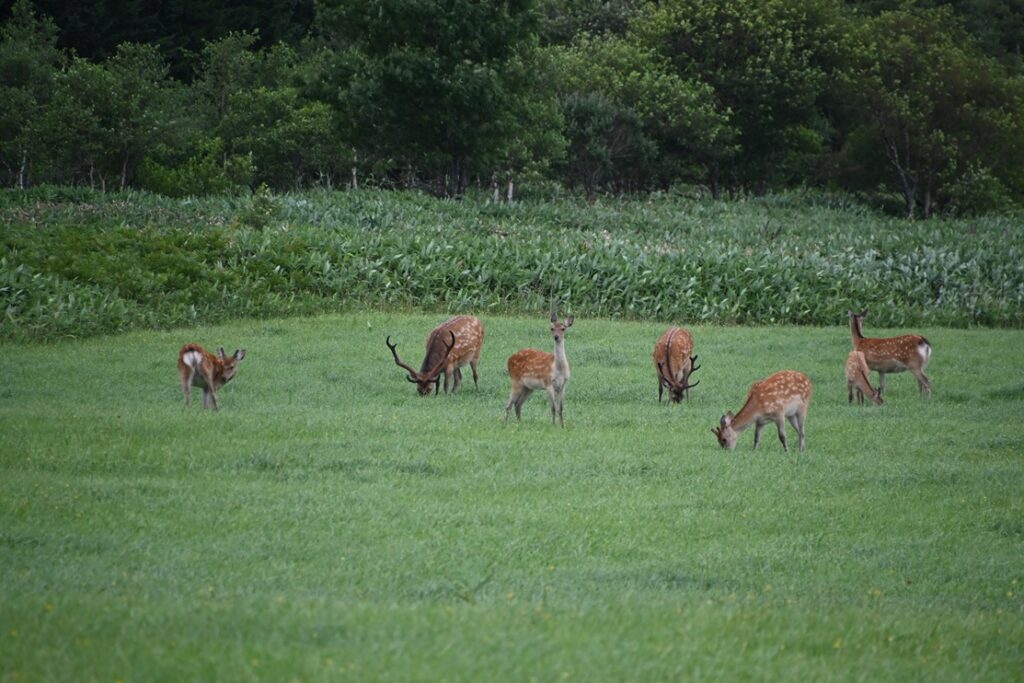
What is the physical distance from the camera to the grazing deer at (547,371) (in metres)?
15.7

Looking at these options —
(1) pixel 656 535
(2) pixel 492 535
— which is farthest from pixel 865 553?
(2) pixel 492 535

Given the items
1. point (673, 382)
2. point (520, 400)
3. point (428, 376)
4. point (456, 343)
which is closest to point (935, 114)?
point (673, 382)

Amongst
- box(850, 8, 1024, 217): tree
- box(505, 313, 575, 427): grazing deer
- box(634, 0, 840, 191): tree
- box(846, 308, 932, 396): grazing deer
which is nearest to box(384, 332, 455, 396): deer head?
box(505, 313, 575, 427): grazing deer

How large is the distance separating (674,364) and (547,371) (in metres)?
3.26

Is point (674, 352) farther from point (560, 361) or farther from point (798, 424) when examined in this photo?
point (798, 424)

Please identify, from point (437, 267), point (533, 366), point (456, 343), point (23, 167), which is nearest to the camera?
point (533, 366)

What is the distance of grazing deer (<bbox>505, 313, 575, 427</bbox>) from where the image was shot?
15.7m

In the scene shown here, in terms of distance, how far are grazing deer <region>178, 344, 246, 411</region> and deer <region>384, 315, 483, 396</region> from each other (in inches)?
85.3

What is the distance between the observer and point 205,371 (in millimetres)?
Answer: 16328

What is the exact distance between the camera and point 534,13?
43.1 metres

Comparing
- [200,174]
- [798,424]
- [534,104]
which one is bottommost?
[798,424]

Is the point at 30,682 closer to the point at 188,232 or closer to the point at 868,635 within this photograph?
the point at 868,635

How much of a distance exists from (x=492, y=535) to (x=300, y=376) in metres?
9.11

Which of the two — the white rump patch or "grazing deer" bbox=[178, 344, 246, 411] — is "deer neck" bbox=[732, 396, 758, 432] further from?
"grazing deer" bbox=[178, 344, 246, 411]
